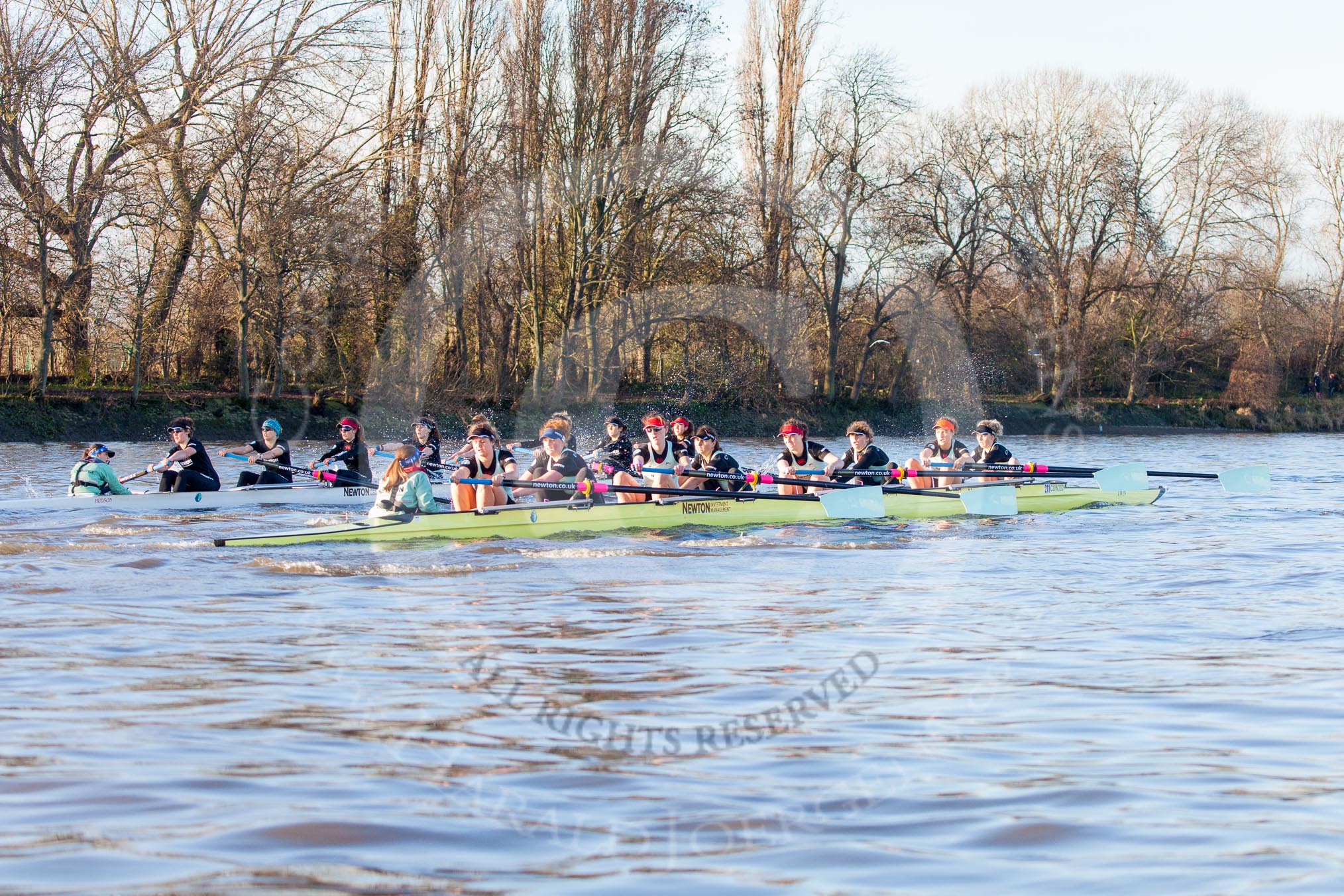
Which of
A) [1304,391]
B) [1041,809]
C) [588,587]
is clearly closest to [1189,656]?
[1041,809]

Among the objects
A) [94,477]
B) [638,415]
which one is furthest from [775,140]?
[94,477]

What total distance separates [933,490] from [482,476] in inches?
205

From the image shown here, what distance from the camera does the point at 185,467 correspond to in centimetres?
1473

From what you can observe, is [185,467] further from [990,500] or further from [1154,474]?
[1154,474]

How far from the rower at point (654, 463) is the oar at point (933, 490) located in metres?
0.36

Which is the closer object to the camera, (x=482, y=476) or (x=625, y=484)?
(x=482, y=476)

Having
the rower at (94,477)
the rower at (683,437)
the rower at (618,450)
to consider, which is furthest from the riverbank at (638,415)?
the rower at (683,437)

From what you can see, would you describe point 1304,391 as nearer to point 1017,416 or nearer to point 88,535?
point 1017,416

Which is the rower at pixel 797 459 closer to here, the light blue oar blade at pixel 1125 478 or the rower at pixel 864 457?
the rower at pixel 864 457

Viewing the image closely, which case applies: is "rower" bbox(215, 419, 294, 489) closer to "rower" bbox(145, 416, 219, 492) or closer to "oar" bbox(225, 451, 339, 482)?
"oar" bbox(225, 451, 339, 482)

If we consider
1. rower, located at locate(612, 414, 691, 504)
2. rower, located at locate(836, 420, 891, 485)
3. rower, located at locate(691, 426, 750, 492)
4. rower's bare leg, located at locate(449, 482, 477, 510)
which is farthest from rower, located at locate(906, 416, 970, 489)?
rower's bare leg, located at locate(449, 482, 477, 510)

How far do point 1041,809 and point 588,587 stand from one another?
5602 mm

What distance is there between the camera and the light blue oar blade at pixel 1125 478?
1653cm

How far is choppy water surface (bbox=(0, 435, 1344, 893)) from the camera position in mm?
4020
